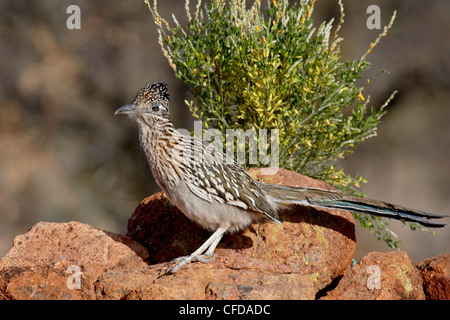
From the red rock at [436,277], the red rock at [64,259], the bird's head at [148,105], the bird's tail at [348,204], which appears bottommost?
the red rock at [436,277]

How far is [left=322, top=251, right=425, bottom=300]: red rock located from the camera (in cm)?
334

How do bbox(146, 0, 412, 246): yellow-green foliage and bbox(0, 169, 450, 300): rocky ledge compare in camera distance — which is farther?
bbox(146, 0, 412, 246): yellow-green foliage

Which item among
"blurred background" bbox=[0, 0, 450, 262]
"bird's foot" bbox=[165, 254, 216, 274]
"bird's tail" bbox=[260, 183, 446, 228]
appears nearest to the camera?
"bird's foot" bbox=[165, 254, 216, 274]

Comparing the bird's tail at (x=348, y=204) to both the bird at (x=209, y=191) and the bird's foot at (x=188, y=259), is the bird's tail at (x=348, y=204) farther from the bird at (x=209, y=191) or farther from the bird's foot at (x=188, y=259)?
the bird's foot at (x=188, y=259)

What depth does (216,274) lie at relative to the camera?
127 inches

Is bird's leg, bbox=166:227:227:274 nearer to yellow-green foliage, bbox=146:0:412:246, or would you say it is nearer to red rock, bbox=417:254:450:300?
yellow-green foliage, bbox=146:0:412:246

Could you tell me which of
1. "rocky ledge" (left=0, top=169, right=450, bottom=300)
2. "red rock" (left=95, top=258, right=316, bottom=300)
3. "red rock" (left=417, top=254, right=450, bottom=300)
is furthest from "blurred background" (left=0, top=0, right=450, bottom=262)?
"red rock" (left=95, top=258, right=316, bottom=300)

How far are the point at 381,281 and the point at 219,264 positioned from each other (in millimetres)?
1102

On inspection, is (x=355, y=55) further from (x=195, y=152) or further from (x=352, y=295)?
(x=352, y=295)

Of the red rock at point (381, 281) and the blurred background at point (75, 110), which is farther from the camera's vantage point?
the blurred background at point (75, 110)

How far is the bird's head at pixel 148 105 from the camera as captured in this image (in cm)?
382

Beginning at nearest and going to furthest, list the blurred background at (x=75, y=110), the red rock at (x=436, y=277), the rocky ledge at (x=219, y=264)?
the rocky ledge at (x=219, y=264) < the red rock at (x=436, y=277) < the blurred background at (x=75, y=110)

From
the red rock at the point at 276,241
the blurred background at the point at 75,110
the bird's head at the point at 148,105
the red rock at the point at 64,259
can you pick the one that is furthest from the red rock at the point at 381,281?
the blurred background at the point at 75,110

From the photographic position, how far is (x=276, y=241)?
3791mm
